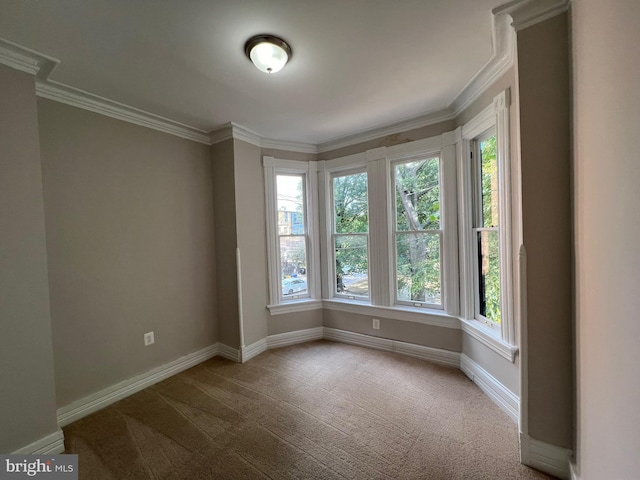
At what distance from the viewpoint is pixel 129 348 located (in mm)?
2428

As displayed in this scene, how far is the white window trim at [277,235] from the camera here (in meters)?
3.28

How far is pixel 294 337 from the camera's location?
3406 millimetres

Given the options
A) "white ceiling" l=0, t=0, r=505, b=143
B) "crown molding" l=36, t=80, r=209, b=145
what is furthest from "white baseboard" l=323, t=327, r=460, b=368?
"crown molding" l=36, t=80, r=209, b=145

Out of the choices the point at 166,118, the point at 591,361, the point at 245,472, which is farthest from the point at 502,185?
the point at 166,118

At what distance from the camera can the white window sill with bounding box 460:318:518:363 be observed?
74.7 inches

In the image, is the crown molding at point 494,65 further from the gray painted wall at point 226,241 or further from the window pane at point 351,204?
the gray painted wall at point 226,241

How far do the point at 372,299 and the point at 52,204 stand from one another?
3.01 meters

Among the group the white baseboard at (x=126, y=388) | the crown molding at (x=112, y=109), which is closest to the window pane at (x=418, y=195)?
the crown molding at (x=112, y=109)

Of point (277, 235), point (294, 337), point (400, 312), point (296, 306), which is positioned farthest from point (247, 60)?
point (294, 337)

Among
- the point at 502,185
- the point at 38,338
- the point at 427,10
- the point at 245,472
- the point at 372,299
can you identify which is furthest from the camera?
the point at 372,299

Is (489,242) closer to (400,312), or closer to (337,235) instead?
(400,312)

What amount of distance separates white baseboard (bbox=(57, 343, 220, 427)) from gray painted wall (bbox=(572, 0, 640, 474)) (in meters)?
3.02

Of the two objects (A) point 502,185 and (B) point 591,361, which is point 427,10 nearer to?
(A) point 502,185

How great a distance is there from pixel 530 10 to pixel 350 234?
2358 mm
